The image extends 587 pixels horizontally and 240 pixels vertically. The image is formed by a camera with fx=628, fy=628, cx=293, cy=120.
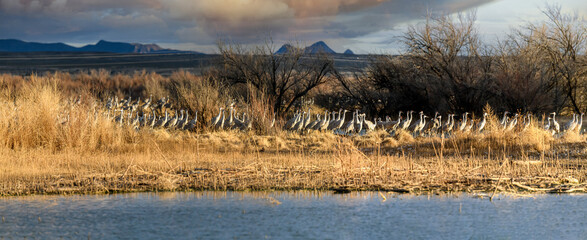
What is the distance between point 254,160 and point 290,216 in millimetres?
5460

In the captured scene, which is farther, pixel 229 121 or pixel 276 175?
pixel 229 121

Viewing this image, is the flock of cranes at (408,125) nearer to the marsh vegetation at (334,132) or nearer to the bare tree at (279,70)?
the marsh vegetation at (334,132)

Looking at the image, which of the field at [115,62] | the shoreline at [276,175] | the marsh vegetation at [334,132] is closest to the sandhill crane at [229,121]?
the marsh vegetation at [334,132]

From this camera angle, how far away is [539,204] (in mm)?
9672

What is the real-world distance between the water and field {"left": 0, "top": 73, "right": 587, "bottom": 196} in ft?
2.18

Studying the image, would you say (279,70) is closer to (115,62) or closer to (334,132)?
(334,132)

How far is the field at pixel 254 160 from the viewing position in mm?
11078

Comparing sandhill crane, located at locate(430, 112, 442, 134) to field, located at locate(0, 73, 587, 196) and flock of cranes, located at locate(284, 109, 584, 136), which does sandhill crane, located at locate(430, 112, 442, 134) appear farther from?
field, located at locate(0, 73, 587, 196)

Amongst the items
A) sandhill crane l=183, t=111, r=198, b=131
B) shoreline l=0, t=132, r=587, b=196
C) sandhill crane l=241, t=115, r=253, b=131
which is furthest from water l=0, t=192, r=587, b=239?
sandhill crane l=183, t=111, r=198, b=131

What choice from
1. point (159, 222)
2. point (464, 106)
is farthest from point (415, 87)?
point (159, 222)

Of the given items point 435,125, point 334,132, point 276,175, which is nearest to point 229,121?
point 334,132

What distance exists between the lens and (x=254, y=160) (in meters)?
14.3

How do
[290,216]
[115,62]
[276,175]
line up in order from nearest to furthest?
[290,216] → [276,175] → [115,62]

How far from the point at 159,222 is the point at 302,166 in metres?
4.42
